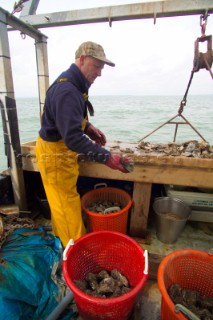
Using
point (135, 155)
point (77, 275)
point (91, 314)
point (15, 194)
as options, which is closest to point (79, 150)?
point (135, 155)

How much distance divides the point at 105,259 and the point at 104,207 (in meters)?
0.67

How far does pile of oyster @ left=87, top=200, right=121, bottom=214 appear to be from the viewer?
2.07 metres

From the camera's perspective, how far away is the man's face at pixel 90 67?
1621 mm

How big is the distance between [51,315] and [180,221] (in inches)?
57.7

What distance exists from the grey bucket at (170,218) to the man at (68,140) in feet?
2.91

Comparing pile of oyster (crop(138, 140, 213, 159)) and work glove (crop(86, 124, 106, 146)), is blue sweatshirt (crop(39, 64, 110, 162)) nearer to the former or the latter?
work glove (crop(86, 124, 106, 146))

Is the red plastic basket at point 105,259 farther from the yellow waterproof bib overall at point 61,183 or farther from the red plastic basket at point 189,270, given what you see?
the yellow waterproof bib overall at point 61,183

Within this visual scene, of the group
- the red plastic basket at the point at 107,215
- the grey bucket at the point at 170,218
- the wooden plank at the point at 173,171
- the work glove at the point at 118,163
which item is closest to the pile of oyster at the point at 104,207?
the red plastic basket at the point at 107,215

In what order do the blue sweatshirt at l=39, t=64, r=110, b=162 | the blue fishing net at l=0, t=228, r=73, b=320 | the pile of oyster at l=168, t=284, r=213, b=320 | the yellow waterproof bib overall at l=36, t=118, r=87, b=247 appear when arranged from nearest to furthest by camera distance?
the pile of oyster at l=168, t=284, r=213, b=320
the blue fishing net at l=0, t=228, r=73, b=320
the blue sweatshirt at l=39, t=64, r=110, b=162
the yellow waterproof bib overall at l=36, t=118, r=87, b=247

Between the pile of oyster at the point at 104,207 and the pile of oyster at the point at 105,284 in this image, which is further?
the pile of oyster at the point at 104,207

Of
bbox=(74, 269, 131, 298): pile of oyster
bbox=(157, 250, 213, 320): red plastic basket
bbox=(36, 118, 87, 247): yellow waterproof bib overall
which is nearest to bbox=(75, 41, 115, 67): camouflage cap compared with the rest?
bbox=(36, 118, 87, 247): yellow waterproof bib overall

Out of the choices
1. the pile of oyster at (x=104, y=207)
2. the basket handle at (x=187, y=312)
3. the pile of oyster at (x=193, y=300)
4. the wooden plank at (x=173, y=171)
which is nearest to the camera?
the basket handle at (x=187, y=312)

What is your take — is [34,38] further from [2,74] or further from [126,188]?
[126,188]

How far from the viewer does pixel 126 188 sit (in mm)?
2926
